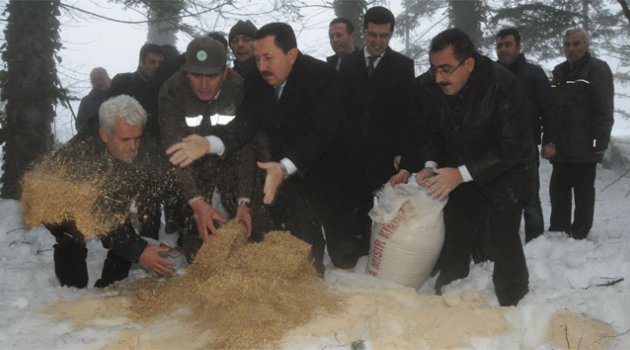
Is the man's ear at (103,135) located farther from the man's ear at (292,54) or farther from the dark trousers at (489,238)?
the dark trousers at (489,238)

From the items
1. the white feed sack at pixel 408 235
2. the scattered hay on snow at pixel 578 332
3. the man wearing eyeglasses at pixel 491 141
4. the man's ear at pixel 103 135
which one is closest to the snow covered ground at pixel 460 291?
the scattered hay on snow at pixel 578 332

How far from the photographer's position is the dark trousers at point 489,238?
9.96 ft

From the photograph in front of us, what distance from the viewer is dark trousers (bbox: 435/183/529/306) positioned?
3035mm

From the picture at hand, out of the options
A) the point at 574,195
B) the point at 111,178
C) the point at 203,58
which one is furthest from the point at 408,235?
the point at 574,195

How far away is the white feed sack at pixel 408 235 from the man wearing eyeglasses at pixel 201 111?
0.94m

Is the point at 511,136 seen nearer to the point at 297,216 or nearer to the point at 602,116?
the point at 297,216

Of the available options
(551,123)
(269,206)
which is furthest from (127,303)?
(551,123)

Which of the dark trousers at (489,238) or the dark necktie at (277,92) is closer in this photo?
the dark trousers at (489,238)

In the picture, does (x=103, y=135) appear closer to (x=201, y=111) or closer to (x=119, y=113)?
(x=119, y=113)

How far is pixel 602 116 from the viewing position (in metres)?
4.81

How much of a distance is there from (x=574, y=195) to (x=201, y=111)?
3.75 m

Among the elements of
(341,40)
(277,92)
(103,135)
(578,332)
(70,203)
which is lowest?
(578,332)

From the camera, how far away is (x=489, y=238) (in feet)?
10.3

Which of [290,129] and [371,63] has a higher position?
[371,63]
